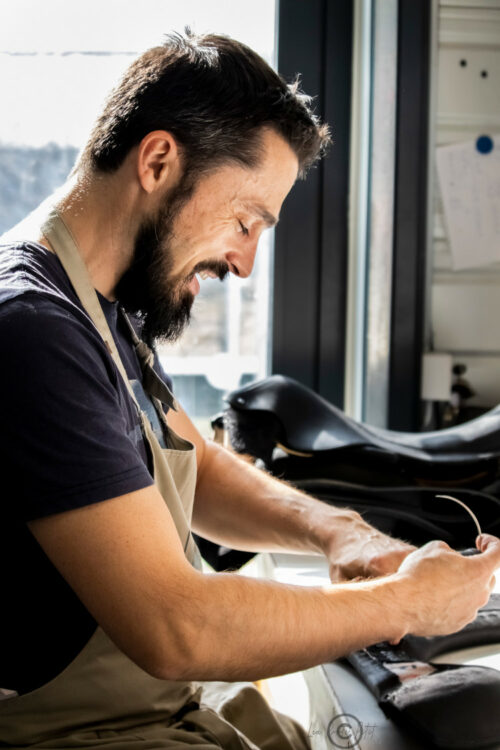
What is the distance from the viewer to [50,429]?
0.78m

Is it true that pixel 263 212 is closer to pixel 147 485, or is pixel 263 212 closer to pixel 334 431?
pixel 147 485

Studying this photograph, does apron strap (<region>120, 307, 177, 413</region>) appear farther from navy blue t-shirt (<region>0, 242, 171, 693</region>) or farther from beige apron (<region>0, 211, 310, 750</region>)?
navy blue t-shirt (<region>0, 242, 171, 693</region>)

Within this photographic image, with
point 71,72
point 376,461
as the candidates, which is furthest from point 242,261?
point 71,72

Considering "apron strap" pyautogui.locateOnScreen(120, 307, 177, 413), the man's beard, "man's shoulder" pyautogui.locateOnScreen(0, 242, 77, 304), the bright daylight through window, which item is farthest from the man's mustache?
the bright daylight through window

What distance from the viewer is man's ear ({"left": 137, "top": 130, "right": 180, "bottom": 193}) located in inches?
40.8

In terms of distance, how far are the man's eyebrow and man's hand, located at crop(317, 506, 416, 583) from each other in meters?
0.45

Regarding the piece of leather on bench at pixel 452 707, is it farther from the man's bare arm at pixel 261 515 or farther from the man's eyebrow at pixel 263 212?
the man's eyebrow at pixel 263 212

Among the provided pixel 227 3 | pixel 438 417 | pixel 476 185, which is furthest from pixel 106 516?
pixel 227 3

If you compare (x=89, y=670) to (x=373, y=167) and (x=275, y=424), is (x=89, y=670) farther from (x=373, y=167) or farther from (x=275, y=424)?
(x=373, y=167)

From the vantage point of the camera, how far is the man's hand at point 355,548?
1.12m

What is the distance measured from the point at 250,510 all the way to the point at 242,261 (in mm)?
418

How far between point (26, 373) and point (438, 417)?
1.63 meters

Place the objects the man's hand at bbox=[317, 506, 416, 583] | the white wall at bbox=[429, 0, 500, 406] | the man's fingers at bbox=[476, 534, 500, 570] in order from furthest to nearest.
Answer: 1. the white wall at bbox=[429, 0, 500, 406]
2. the man's hand at bbox=[317, 506, 416, 583]
3. the man's fingers at bbox=[476, 534, 500, 570]

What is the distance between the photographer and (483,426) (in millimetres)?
1762
